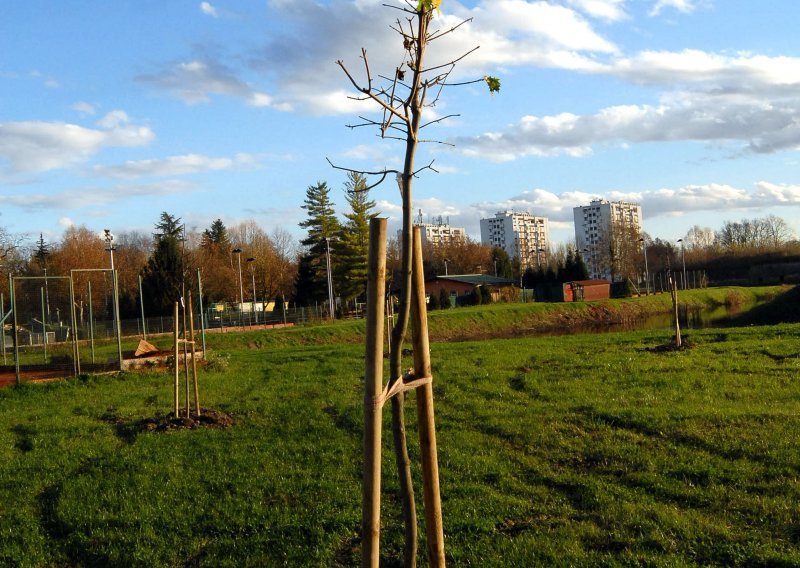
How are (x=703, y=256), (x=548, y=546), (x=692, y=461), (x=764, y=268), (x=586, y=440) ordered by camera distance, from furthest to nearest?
1. (x=703, y=256)
2. (x=764, y=268)
3. (x=586, y=440)
4. (x=692, y=461)
5. (x=548, y=546)

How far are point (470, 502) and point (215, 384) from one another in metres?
10.0

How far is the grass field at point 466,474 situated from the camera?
5500 millimetres

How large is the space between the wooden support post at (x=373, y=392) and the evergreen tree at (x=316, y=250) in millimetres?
63798

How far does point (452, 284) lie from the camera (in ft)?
241

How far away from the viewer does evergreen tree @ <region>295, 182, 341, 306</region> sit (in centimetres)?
7150

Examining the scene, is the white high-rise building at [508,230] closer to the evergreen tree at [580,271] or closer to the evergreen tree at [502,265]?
the evergreen tree at [502,265]

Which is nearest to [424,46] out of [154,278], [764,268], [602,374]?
[602,374]

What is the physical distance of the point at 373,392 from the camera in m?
3.31

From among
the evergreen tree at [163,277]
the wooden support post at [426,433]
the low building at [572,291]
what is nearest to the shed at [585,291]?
the low building at [572,291]

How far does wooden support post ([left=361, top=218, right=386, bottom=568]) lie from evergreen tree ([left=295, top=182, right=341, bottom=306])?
63798 millimetres

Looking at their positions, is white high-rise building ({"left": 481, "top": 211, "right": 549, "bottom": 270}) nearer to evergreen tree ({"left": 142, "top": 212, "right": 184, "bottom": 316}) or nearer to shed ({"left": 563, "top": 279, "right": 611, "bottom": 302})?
shed ({"left": 563, "top": 279, "right": 611, "bottom": 302})

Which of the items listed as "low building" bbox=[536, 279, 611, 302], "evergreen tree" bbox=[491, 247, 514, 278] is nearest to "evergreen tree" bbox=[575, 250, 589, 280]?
"low building" bbox=[536, 279, 611, 302]

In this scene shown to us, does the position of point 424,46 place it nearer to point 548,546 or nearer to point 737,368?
point 548,546

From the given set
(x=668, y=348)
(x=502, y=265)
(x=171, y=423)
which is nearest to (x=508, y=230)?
(x=502, y=265)
